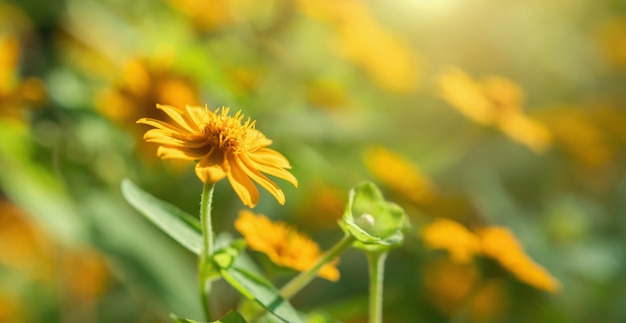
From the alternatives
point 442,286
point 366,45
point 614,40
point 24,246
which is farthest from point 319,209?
point 614,40

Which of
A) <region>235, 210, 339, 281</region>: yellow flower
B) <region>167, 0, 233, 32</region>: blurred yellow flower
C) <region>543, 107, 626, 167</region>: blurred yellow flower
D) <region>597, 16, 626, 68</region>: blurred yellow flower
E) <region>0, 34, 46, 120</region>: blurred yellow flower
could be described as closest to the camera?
<region>235, 210, 339, 281</region>: yellow flower

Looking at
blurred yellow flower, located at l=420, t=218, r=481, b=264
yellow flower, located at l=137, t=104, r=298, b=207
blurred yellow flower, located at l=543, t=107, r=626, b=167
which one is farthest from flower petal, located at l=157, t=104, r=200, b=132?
blurred yellow flower, located at l=543, t=107, r=626, b=167

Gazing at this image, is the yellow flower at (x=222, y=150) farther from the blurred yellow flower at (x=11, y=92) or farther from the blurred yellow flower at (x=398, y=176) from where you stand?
the blurred yellow flower at (x=398, y=176)

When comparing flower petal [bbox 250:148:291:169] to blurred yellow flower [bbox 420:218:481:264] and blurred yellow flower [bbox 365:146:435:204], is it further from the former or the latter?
blurred yellow flower [bbox 365:146:435:204]

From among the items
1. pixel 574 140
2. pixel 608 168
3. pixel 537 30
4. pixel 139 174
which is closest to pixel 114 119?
pixel 139 174

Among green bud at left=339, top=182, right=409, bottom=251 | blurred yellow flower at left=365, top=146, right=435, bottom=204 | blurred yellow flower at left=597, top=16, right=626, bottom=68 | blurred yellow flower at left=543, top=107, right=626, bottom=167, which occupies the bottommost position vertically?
green bud at left=339, top=182, right=409, bottom=251

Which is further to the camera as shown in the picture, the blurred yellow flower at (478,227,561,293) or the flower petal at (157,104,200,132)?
the blurred yellow flower at (478,227,561,293)

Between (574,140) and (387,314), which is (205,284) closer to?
(387,314)

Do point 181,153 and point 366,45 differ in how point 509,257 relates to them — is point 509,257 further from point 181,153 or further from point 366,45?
point 366,45
